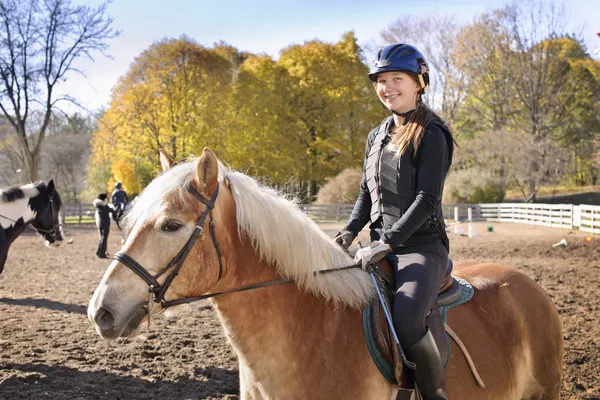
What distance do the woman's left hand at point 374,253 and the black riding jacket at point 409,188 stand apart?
0.04 metres

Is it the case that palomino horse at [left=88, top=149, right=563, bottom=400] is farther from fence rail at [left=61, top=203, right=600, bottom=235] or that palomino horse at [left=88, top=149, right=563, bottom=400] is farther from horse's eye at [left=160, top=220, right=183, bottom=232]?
fence rail at [left=61, top=203, right=600, bottom=235]

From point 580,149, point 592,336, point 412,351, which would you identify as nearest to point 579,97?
point 580,149

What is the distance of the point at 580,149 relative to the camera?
3628 cm

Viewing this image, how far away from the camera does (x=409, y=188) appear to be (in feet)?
9.02

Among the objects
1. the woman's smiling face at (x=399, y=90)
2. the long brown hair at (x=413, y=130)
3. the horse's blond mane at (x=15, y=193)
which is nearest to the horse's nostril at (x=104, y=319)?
the long brown hair at (x=413, y=130)

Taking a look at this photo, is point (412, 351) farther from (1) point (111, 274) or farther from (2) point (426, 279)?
(1) point (111, 274)

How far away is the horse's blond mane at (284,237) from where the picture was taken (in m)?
2.54

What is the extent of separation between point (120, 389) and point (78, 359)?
130cm

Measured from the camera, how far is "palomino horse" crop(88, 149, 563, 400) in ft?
7.50

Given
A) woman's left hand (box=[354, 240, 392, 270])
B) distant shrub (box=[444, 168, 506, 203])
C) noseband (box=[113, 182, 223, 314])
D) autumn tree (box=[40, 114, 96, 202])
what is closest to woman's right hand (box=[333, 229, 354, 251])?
woman's left hand (box=[354, 240, 392, 270])

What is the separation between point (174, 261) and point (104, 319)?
378mm

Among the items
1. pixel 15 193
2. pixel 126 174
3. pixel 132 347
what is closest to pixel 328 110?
pixel 126 174

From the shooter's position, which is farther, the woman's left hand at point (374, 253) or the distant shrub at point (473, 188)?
the distant shrub at point (473, 188)

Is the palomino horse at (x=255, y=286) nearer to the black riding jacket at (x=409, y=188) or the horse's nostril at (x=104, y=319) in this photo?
the horse's nostril at (x=104, y=319)
